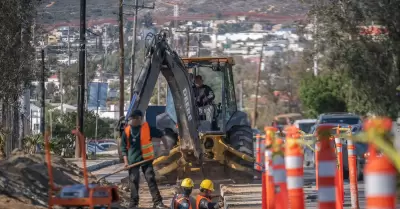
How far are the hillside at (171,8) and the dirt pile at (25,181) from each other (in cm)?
1554

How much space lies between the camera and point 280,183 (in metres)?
9.31

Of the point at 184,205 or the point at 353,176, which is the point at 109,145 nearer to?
the point at 353,176

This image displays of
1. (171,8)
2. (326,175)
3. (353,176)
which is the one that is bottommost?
(353,176)

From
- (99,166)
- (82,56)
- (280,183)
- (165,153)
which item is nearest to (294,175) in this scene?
(280,183)

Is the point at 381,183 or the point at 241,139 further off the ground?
the point at 381,183

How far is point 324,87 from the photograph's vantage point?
69438 millimetres

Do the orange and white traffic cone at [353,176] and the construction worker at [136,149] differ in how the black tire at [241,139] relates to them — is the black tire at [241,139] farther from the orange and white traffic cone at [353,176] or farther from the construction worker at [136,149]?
the orange and white traffic cone at [353,176]

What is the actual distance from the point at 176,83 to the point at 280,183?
11.1m

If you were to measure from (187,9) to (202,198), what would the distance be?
87798mm

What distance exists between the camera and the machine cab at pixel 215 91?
23.0 m

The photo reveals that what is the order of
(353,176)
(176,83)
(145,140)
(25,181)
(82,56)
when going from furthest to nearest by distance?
1. (82,56)
2. (176,83)
3. (145,140)
4. (25,181)
5. (353,176)

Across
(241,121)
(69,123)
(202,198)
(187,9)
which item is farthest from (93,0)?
(187,9)

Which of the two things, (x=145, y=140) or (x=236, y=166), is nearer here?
(x=145, y=140)

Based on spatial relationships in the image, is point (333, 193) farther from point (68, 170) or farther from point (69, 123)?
point (69, 123)
